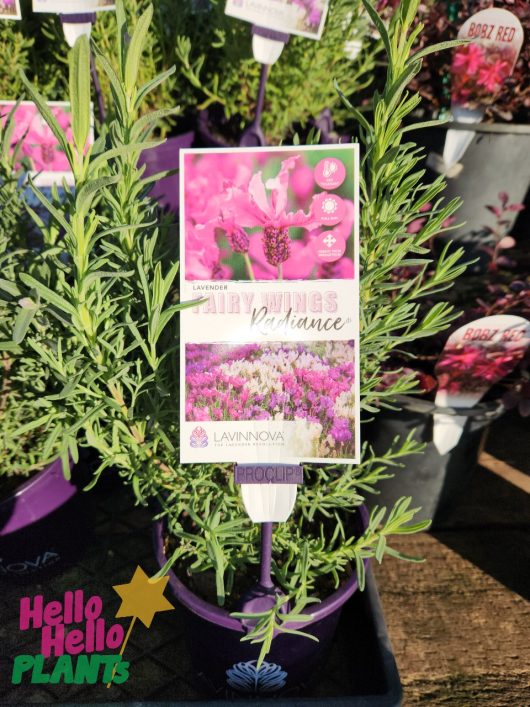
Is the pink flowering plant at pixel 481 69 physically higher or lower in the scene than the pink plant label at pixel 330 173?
higher

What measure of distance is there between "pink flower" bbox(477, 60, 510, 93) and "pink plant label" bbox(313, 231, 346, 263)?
47.7 inches

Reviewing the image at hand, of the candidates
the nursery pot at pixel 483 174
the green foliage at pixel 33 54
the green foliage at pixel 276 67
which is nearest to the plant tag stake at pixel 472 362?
the nursery pot at pixel 483 174

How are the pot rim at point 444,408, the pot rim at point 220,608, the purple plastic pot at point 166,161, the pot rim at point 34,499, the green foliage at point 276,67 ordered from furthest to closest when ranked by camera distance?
the purple plastic pot at point 166,161 → the green foliage at point 276,67 → the pot rim at point 444,408 → the pot rim at point 34,499 → the pot rim at point 220,608

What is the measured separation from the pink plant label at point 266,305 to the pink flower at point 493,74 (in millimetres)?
1179

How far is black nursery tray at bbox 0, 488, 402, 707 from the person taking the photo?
1.19m

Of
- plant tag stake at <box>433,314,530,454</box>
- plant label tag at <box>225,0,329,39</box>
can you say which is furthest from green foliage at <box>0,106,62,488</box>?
plant tag stake at <box>433,314,530,454</box>

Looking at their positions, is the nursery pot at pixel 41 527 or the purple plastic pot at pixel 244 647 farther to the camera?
the nursery pot at pixel 41 527

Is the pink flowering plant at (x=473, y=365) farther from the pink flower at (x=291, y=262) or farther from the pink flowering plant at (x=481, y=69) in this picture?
the pink flowering plant at (x=481, y=69)

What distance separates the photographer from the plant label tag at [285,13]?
1.60 meters

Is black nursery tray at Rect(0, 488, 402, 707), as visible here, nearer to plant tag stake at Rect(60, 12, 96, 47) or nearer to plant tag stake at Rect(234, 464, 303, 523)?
plant tag stake at Rect(234, 464, 303, 523)

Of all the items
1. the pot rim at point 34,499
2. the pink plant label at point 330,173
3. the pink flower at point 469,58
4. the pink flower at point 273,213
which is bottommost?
the pot rim at point 34,499

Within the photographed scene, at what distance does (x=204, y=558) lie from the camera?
1062mm

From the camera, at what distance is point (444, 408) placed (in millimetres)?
1465

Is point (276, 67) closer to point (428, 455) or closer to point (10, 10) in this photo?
point (10, 10)
